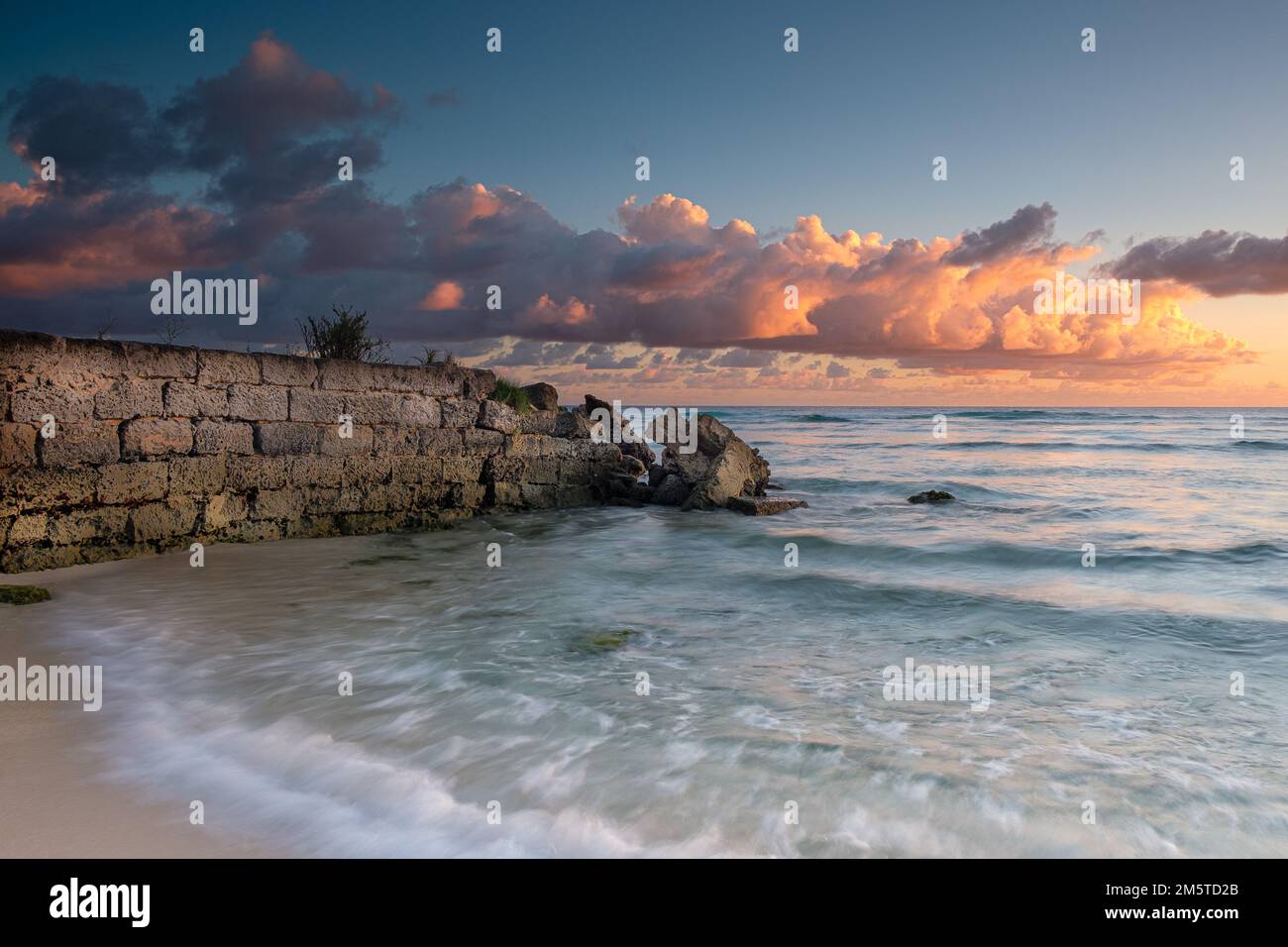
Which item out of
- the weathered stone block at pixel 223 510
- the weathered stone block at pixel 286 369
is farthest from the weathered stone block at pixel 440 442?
the weathered stone block at pixel 223 510

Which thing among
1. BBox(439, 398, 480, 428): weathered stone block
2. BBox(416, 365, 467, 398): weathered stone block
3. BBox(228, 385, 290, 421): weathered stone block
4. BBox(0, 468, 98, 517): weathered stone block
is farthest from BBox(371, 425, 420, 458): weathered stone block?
BBox(0, 468, 98, 517): weathered stone block

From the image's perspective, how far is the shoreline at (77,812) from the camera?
2926 mm

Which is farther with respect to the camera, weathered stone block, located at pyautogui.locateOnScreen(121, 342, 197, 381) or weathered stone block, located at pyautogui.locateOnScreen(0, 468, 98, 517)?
weathered stone block, located at pyautogui.locateOnScreen(121, 342, 197, 381)

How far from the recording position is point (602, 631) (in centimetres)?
641

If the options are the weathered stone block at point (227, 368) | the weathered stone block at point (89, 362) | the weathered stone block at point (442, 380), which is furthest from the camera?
the weathered stone block at point (442, 380)

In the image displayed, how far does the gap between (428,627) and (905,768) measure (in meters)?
3.93

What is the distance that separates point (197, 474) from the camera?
871 cm

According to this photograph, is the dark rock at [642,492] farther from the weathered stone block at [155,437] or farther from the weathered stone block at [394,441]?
the weathered stone block at [155,437]

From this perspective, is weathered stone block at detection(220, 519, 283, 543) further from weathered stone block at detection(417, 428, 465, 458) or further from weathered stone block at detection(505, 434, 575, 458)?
weathered stone block at detection(505, 434, 575, 458)

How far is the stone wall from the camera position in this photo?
753 cm

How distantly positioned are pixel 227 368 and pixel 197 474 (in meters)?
1.23

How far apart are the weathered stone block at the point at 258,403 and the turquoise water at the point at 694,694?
60.3 inches

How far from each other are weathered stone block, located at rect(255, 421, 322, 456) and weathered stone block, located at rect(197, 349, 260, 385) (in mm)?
563
